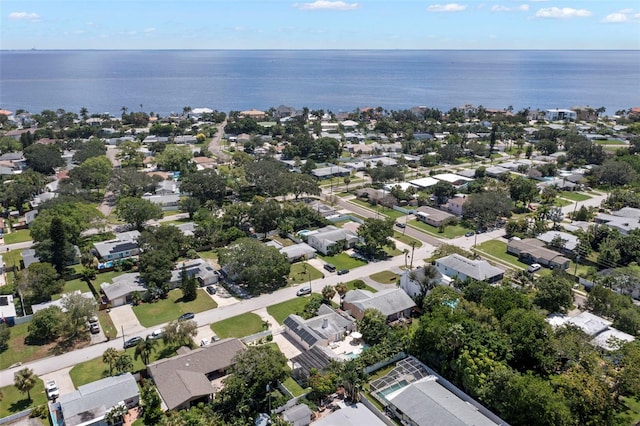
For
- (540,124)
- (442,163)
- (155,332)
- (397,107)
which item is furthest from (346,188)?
(397,107)

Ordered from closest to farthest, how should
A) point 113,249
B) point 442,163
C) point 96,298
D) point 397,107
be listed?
point 96,298, point 113,249, point 442,163, point 397,107

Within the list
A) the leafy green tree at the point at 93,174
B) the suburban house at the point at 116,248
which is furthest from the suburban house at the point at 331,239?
the leafy green tree at the point at 93,174

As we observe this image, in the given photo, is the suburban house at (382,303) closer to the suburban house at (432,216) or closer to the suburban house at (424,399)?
the suburban house at (424,399)

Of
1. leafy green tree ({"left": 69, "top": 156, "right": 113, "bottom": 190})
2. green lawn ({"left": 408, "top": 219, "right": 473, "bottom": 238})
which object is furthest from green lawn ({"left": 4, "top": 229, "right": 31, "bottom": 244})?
green lawn ({"left": 408, "top": 219, "right": 473, "bottom": 238})

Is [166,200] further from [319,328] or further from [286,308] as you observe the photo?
[319,328]

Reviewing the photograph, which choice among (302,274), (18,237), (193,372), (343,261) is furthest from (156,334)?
(18,237)

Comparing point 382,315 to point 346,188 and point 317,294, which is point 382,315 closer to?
point 317,294
